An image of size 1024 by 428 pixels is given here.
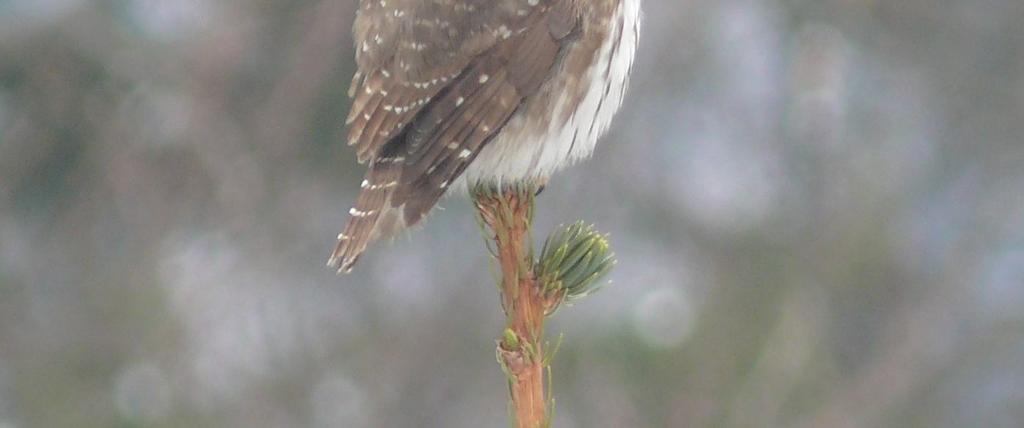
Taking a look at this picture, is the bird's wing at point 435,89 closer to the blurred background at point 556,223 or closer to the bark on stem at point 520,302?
the bark on stem at point 520,302

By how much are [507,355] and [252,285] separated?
722cm

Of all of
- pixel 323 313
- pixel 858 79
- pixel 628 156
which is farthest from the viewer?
pixel 858 79

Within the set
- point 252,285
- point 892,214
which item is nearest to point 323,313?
point 252,285

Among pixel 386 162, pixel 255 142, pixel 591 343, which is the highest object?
pixel 255 142

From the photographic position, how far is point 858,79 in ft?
42.3

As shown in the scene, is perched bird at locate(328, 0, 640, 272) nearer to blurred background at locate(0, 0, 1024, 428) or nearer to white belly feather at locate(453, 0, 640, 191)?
white belly feather at locate(453, 0, 640, 191)

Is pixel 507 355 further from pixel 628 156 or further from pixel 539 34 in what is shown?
pixel 628 156

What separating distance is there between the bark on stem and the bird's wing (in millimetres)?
169

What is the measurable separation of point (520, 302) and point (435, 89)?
29.9 inches

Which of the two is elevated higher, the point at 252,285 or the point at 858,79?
the point at 858,79

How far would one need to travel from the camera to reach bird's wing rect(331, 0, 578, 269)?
11.8ft

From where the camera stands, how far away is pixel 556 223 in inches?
364

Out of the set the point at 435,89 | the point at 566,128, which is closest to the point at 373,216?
the point at 435,89

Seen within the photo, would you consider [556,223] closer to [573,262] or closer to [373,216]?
[373,216]
